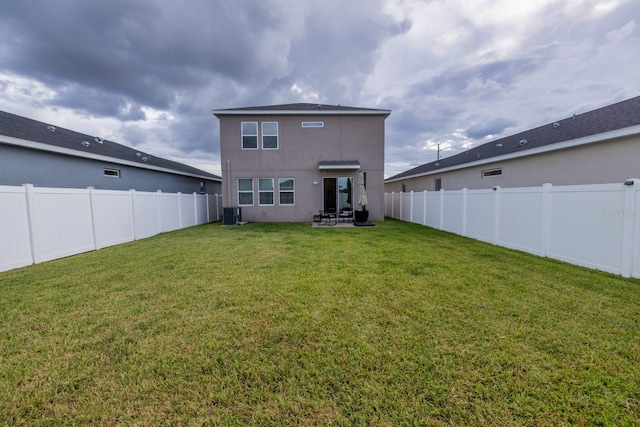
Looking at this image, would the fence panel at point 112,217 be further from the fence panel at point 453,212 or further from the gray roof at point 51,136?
the fence panel at point 453,212

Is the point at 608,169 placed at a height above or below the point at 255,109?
below

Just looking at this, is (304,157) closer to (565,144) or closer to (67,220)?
(67,220)

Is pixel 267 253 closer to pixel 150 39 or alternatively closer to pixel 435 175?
pixel 150 39

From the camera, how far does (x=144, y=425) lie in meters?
1.65

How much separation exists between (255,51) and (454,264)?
12.1 m

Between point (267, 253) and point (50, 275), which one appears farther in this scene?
point (267, 253)

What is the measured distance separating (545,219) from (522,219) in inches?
26.9

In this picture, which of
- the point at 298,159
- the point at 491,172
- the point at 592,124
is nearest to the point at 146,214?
the point at 298,159

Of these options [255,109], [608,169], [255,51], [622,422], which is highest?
[255,51]

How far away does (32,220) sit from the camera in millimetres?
5500

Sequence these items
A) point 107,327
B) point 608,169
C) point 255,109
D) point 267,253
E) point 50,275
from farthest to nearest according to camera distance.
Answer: point 255,109, point 608,169, point 267,253, point 50,275, point 107,327

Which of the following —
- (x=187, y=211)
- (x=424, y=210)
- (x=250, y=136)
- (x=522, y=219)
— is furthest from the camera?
(x=250, y=136)

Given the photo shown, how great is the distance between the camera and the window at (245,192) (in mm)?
13875

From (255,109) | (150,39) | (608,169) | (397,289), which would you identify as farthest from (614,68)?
(150,39)
